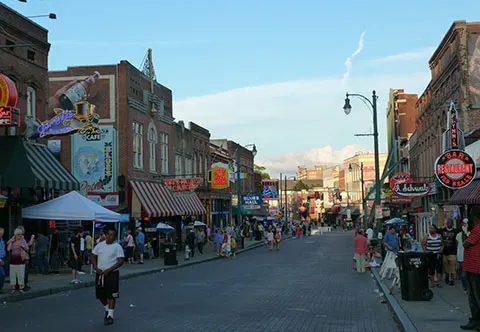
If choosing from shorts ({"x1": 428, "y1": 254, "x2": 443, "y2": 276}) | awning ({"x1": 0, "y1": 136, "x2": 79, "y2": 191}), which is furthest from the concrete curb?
awning ({"x1": 0, "y1": 136, "x2": 79, "y2": 191})

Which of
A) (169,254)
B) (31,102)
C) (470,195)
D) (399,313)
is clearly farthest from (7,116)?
(470,195)

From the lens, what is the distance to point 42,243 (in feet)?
80.6

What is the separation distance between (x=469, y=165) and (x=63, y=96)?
27.1 meters

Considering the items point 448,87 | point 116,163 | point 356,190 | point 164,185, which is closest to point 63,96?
point 116,163

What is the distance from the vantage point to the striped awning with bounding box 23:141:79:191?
2541 cm

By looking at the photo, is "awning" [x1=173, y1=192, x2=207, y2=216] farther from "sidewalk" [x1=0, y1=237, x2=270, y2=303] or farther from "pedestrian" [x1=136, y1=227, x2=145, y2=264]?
"sidewalk" [x1=0, y1=237, x2=270, y2=303]

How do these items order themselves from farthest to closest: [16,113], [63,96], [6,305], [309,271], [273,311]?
1. [63,96]
2. [309,271]
3. [16,113]
4. [6,305]
5. [273,311]

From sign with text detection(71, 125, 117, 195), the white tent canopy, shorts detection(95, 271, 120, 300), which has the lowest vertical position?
shorts detection(95, 271, 120, 300)

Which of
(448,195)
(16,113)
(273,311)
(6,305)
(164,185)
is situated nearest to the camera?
(273,311)

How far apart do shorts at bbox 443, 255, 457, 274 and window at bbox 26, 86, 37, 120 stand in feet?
56.9

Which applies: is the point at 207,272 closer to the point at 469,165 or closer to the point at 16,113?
the point at 16,113

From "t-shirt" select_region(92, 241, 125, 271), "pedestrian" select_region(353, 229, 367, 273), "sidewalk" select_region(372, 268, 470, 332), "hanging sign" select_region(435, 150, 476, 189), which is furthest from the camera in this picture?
"pedestrian" select_region(353, 229, 367, 273)

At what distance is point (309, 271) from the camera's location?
1071 inches

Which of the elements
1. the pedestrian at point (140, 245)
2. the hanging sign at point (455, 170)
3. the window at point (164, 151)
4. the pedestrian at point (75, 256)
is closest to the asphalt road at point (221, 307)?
the pedestrian at point (75, 256)
